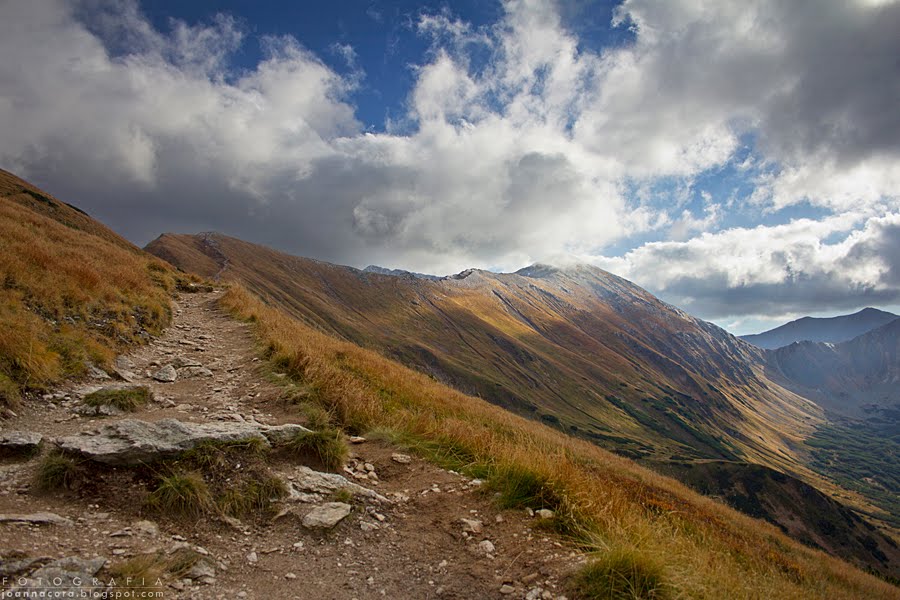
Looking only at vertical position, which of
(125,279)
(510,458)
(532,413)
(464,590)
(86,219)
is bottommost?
(532,413)

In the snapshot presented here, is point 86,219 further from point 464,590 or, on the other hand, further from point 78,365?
point 464,590

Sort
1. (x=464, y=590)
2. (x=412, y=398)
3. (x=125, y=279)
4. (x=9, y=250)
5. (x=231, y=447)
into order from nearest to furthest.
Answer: (x=464, y=590), (x=231, y=447), (x=9, y=250), (x=412, y=398), (x=125, y=279)

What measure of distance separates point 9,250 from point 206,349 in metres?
6.71

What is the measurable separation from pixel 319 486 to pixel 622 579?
15.5ft

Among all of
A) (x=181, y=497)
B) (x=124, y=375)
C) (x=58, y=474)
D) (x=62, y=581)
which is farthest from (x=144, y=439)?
(x=124, y=375)

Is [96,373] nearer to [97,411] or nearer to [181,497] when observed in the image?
[97,411]

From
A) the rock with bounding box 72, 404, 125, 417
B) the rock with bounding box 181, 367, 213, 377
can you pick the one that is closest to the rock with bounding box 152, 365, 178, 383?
the rock with bounding box 181, 367, 213, 377

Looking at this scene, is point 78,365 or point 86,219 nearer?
point 78,365

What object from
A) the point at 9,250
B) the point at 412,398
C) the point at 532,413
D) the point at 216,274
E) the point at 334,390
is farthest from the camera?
the point at 532,413

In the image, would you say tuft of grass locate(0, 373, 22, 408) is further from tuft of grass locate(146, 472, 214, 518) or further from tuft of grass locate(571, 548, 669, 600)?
tuft of grass locate(571, 548, 669, 600)

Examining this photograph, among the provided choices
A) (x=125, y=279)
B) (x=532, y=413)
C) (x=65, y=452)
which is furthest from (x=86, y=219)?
(x=532, y=413)

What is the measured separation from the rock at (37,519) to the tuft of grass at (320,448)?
3172 millimetres

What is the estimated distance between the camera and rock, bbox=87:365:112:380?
9.78m

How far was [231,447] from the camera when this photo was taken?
272 inches
